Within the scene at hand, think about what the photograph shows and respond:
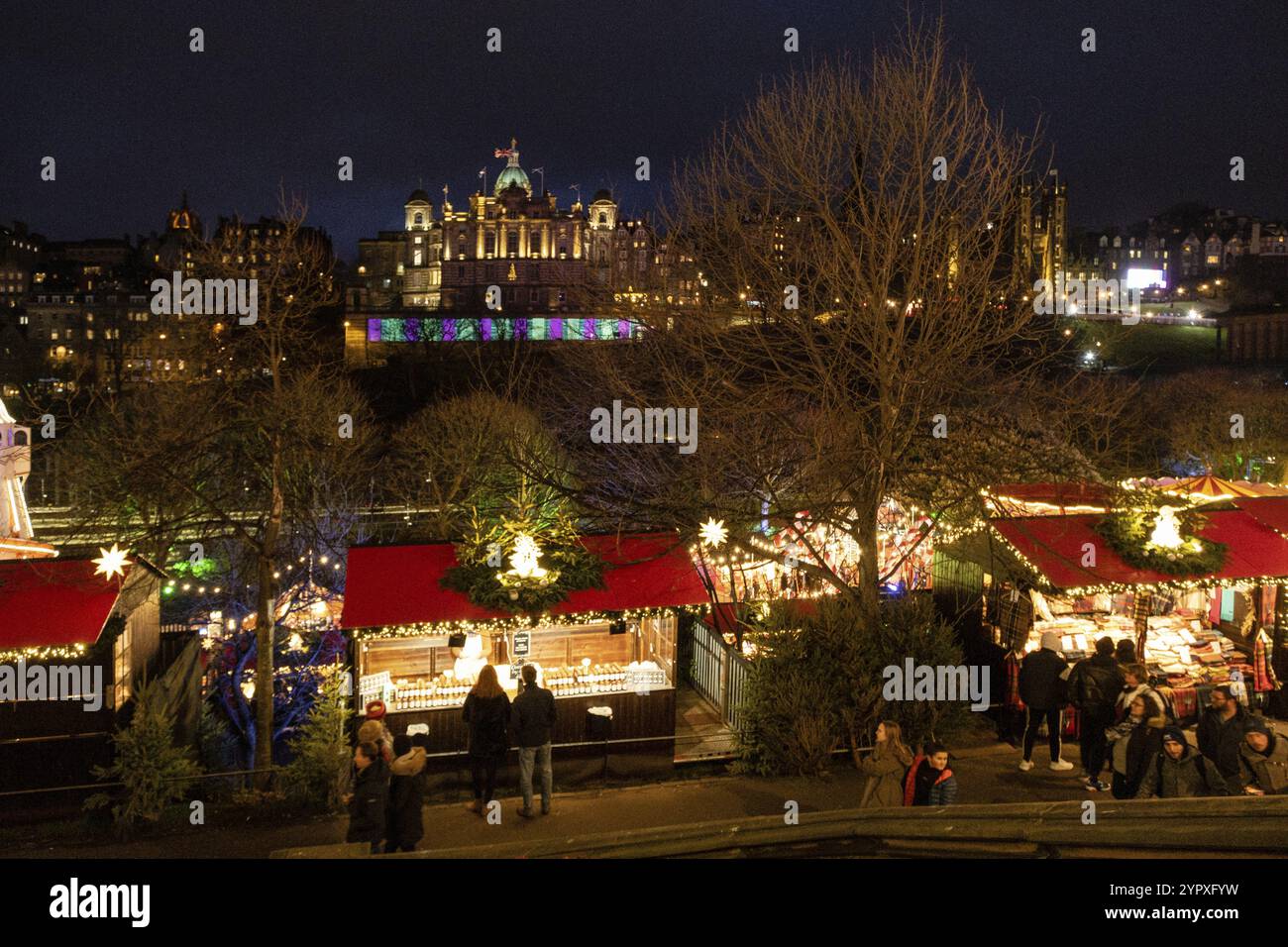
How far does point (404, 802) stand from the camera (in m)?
6.62

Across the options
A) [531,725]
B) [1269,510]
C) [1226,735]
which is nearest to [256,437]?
[531,725]

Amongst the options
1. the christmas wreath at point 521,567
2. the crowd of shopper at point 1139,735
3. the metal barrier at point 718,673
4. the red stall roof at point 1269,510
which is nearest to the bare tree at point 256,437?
the christmas wreath at point 521,567

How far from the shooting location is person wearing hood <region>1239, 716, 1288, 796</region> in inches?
264

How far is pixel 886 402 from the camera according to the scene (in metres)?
11.1

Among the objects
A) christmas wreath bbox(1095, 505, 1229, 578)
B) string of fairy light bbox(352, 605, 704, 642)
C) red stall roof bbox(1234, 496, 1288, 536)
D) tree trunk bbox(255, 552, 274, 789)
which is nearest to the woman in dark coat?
string of fairy light bbox(352, 605, 704, 642)

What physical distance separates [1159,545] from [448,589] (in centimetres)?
798

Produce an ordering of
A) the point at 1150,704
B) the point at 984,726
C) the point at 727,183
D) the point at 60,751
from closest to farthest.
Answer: the point at 1150,704 < the point at 60,751 < the point at 984,726 < the point at 727,183

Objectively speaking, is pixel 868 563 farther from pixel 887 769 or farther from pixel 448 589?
pixel 448 589

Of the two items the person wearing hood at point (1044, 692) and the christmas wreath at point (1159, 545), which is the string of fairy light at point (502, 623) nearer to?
the person wearing hood at point (1044, 692)

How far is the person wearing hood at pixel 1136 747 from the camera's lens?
23.5ft

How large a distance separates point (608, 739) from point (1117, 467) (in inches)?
373
